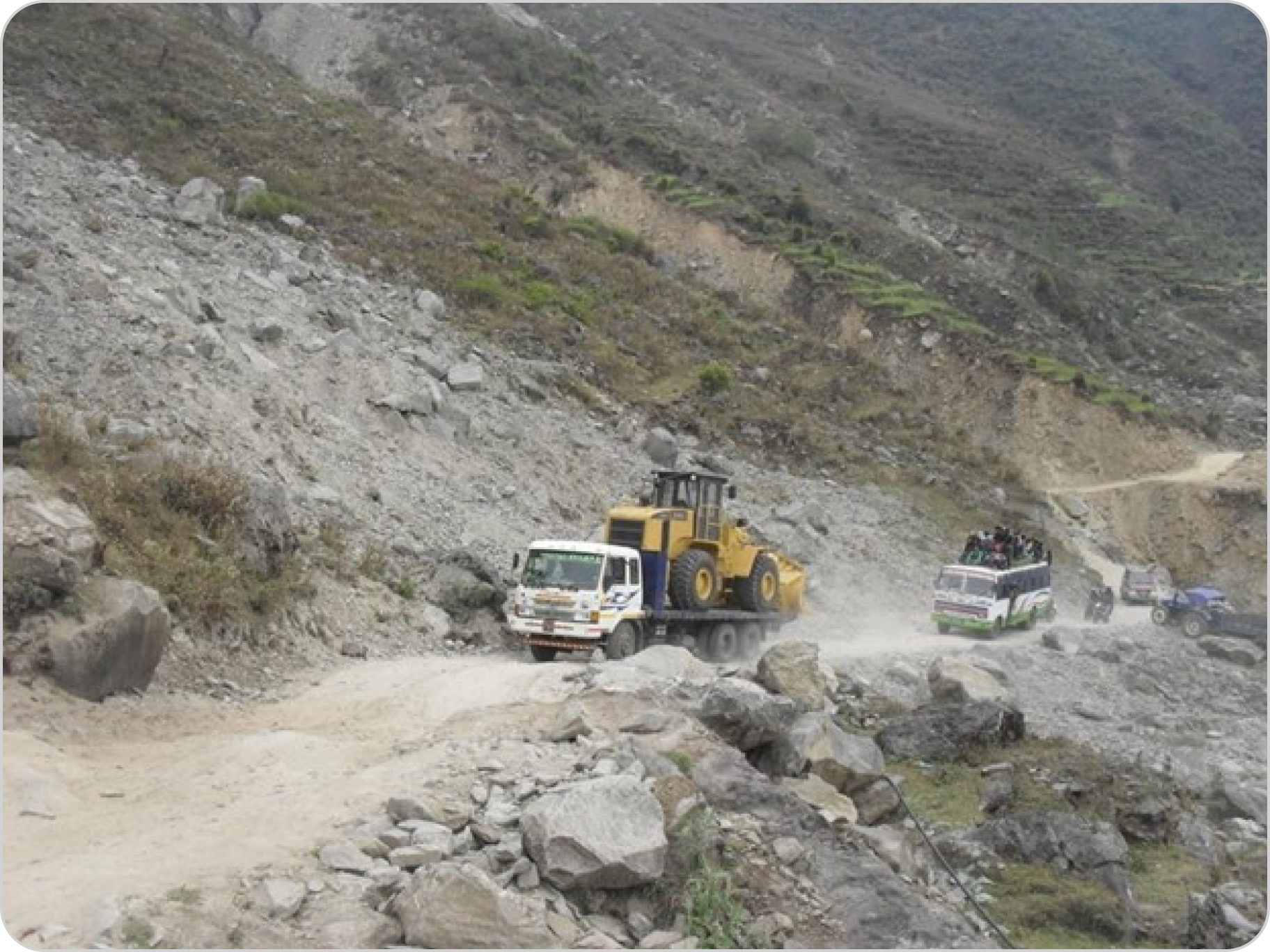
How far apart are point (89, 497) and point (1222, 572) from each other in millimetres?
37924

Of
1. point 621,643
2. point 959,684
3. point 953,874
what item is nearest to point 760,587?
point 959,684

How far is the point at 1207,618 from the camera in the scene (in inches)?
1171

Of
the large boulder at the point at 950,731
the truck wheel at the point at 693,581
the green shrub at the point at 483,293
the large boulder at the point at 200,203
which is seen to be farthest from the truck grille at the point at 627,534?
the green shrub at the point at 483,293

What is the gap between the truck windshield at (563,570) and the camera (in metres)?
16.3

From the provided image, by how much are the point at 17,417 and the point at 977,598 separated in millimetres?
18718

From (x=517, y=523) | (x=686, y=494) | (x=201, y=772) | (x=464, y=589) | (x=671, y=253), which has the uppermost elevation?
(x=671, y=253)

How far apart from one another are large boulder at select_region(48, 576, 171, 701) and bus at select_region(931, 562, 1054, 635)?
1742cm

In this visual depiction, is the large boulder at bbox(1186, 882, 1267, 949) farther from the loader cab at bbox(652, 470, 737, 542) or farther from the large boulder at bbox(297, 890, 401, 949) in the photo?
the loader cab at bbox(652, 470, 737, 542)

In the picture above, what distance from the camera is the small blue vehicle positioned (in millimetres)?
29656

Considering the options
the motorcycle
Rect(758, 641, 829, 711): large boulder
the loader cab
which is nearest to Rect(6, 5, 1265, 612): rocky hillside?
the motorcycle

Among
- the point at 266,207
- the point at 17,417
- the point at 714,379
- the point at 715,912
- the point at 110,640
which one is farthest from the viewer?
the point at 714,379

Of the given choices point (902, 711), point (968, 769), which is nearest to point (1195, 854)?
point (968, 769)

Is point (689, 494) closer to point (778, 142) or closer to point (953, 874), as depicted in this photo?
point (953, 874)

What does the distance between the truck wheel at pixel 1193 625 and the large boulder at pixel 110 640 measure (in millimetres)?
25878
